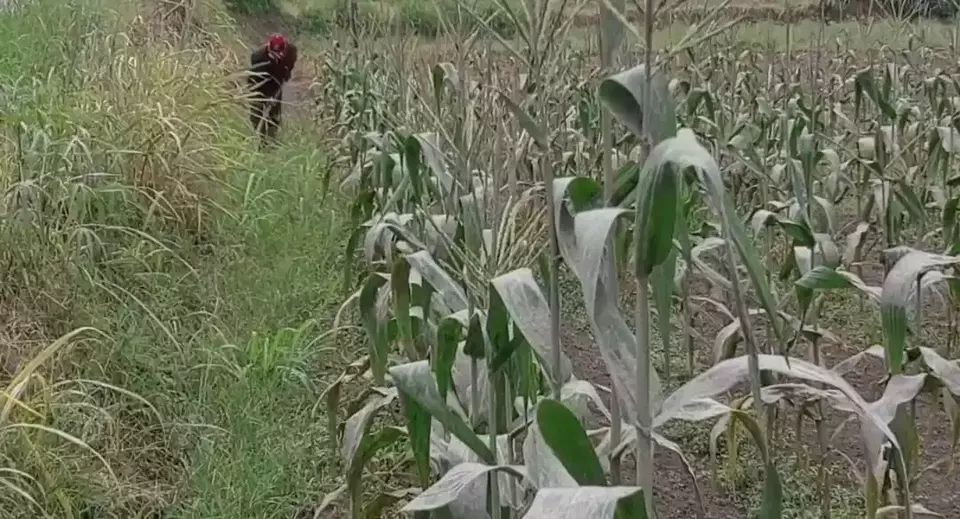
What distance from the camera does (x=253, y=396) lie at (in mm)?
2578

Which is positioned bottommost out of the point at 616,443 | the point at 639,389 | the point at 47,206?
the point at 47,206

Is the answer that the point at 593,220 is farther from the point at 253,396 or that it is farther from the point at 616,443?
the point at 253,396

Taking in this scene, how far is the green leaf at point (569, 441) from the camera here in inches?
39.4

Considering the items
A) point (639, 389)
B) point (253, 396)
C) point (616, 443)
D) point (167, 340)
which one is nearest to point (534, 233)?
point (616, 443)

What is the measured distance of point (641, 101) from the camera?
0.97 metres

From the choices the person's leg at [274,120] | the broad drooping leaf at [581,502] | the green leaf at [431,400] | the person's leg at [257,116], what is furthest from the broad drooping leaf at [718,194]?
the person's leg at [274,120]

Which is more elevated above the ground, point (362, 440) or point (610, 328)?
point (610, 328)

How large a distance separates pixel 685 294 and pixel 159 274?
5.34 ft

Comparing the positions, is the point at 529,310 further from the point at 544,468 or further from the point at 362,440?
the point at 362,440

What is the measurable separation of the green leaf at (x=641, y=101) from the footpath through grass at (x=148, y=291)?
1415 millimetres

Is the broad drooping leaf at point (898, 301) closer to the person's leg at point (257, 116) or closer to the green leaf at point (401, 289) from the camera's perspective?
the green leaf at point (401, 289)

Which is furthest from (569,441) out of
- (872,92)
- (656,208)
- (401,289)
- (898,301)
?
(872,92)

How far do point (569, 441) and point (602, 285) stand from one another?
0.17 metres

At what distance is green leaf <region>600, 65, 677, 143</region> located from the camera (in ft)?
3.14
